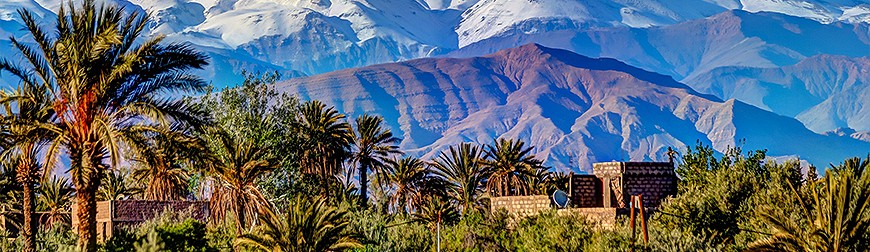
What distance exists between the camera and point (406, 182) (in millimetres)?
87562

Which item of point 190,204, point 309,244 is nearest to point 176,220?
point 190,204

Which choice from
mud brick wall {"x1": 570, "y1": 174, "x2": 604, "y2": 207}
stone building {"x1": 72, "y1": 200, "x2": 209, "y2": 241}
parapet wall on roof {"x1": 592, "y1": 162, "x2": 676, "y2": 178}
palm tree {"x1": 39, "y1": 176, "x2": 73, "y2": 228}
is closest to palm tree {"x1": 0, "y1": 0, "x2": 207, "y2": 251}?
stone building {"x1": 72, "y1": 200, "x2": 209, "y2": 241}

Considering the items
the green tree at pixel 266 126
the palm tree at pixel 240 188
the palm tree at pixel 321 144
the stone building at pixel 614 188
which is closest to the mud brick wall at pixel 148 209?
the palm tree at pixel 240 188

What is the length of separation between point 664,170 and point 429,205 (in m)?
18.4

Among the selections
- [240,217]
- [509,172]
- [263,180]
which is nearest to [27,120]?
[240,217]

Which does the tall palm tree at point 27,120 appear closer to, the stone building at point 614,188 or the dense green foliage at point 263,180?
the dense green foliage at point 263,180

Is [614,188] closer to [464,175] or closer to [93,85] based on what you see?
[464,175]

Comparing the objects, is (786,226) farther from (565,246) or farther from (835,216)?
(565,246)

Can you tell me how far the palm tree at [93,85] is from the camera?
3331 cm

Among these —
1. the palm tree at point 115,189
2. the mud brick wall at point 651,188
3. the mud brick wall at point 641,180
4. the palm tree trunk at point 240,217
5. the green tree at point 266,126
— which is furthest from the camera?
the palm tree at point 115,189

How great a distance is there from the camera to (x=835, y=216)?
126 feet

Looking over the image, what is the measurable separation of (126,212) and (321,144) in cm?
1968

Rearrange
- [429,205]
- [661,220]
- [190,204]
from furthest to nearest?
[429,205] < [190,204] < [661,220]

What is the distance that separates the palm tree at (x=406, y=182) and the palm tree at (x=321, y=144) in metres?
6.24
